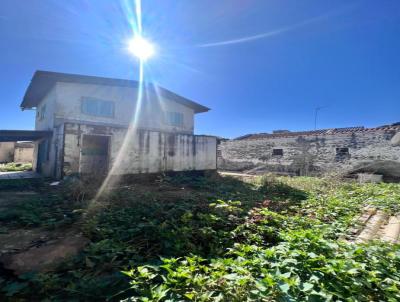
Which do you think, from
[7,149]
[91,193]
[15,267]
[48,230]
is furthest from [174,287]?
[7,149]

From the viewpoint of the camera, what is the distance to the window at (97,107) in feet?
39.0

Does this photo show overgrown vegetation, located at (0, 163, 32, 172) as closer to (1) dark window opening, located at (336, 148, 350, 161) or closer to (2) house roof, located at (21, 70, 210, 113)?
(2) house roof, located at (21, 70, 210, 113)

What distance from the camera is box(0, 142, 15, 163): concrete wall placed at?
2059 centimetres

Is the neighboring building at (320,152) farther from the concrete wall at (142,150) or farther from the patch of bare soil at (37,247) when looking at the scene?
the patch of bare soil at (37,247)

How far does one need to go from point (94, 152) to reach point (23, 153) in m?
15.8

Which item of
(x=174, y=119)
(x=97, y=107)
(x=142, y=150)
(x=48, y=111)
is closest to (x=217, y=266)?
(x=142, y=150)

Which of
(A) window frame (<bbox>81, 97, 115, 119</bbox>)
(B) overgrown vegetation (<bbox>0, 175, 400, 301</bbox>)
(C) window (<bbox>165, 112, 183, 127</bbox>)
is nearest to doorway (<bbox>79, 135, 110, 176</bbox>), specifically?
(A) window frame (<bbox>81, 97, 115, 119</bbox>)

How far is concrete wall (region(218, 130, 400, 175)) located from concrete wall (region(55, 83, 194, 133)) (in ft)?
17.3

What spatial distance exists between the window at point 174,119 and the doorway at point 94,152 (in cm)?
454

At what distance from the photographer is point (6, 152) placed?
2078 centimetres

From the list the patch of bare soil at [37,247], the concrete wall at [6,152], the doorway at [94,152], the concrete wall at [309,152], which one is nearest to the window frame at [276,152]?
the concrete wall at [309,152]

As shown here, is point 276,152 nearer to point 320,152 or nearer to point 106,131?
point 320,152

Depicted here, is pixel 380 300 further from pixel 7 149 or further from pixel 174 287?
pixel 7 149

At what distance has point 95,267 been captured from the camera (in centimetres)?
259
